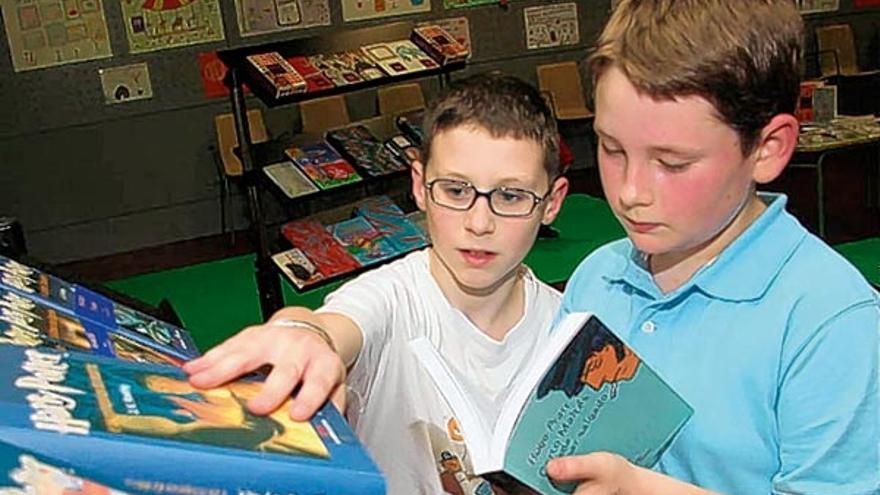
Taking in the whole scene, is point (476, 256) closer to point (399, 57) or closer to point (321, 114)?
point (399, 57)

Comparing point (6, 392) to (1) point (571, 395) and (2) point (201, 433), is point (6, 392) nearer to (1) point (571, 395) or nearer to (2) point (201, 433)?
(2) point (201, 433)

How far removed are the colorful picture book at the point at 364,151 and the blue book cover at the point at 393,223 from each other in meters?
0.15

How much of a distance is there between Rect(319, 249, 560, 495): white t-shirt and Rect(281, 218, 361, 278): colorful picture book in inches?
96.7

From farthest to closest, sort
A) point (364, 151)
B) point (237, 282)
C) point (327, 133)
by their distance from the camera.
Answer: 1. point (237, 282)
2. point (327, 133)
3. point (364, 151)

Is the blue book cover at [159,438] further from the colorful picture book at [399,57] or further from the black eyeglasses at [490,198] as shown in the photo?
the colorful picture book at [399,57]

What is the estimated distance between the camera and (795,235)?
3.45 feet

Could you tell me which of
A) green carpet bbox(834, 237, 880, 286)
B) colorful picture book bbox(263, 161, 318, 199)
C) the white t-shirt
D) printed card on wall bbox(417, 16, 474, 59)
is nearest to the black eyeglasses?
the white t-shirt

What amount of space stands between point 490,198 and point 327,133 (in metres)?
3.32

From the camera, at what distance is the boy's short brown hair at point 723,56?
958 mm

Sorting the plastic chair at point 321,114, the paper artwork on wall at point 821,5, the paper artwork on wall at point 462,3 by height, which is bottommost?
the plastic chair at point 321,114

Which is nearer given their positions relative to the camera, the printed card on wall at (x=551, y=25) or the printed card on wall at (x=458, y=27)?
the printed card on wall at (x=458, y=27)

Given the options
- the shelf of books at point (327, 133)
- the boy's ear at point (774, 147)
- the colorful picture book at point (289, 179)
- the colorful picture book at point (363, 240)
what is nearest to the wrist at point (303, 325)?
the boy's ear at point (774, 147)

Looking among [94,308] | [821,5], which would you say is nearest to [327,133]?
[94,308]

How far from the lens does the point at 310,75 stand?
4.13m
